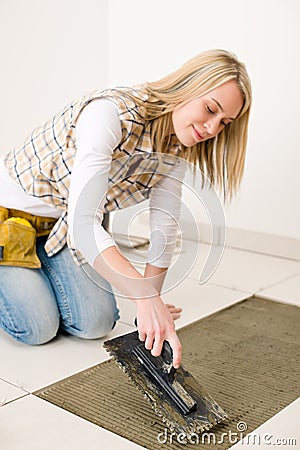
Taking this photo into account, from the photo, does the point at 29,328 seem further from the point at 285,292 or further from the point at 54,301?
the point at 285,292

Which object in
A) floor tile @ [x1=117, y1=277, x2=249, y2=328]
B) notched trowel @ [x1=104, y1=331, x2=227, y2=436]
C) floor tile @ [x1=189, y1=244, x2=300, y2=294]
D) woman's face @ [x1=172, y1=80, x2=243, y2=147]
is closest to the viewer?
notched trowel @ [x1=104, y1=331, x2=227, y2=436]

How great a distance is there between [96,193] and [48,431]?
470 millimetres

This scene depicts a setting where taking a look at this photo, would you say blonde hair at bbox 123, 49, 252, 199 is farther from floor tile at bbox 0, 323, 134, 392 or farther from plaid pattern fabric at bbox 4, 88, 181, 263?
floor tile at bbox 0, 323, 134, 392

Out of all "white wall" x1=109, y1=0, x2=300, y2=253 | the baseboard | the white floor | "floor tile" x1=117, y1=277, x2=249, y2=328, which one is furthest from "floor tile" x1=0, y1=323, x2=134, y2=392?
"white wall" x1=109, y1=0, x2=300, y2=253

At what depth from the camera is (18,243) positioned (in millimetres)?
1680

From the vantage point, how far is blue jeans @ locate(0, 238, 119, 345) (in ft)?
5.41

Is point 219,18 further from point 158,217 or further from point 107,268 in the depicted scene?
point 107,268

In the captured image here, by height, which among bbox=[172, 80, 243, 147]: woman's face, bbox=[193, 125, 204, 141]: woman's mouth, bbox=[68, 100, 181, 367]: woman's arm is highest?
bbox=[172, 80, 243, 147]: woman's face

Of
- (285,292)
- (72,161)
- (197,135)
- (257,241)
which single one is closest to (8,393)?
(72,161)

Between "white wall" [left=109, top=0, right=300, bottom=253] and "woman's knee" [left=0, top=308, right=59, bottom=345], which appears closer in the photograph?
"woman's knee" [left=0, top=308, right=59, bottom=345]

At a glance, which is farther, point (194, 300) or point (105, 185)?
point (194, 300)

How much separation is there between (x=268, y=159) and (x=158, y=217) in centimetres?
105

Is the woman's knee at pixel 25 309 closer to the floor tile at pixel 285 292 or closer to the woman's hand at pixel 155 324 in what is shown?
the woman's hand at pixel 155 324

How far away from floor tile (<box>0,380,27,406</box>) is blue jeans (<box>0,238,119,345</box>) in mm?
221
